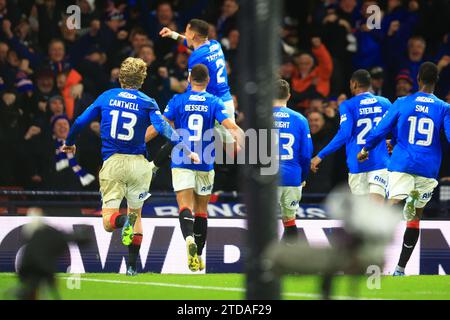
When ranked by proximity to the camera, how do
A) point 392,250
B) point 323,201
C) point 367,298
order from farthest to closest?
point 323,201 < point 392,250 < point 367,298

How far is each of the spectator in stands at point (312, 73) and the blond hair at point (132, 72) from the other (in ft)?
16.9

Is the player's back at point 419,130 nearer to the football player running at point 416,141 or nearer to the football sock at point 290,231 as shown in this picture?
the football player running at point 416,141

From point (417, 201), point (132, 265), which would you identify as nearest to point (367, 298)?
point (417, 201)

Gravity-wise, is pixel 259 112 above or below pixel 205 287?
above

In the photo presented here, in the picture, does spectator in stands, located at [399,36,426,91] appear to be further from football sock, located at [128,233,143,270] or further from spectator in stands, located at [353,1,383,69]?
football sock, located at [128,233,143,270]

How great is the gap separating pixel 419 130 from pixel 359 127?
3.66 ft

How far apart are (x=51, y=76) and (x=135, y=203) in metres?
5.40

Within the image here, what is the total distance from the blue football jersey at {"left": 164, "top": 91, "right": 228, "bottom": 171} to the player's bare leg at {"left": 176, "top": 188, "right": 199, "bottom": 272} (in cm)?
33

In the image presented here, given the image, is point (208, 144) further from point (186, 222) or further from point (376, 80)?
point (376, 80)

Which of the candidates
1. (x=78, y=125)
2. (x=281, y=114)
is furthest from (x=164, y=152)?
(x=281, y=114)

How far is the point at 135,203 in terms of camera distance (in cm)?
1177

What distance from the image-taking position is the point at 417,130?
478 inches

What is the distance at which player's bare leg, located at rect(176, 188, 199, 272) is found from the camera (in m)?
11.4
